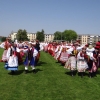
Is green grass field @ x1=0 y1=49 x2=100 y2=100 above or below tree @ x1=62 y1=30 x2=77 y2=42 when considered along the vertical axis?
below

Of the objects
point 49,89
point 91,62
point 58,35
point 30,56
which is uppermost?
point 58,35

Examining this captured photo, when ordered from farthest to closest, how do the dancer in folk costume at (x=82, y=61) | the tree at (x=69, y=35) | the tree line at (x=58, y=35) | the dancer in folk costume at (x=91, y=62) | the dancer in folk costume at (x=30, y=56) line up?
the tree at (x=69, y=35) → the tree line at (x=58, y=35) → the dancer in folk costume at (x=30, y=56) → the dancer in folk costume at (x=91, y=62) → the dancer in folk costume at (x=82, y=61)

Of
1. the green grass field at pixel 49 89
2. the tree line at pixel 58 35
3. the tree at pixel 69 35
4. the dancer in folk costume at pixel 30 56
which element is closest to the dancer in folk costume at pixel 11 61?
the dancer in folk costume at pixel 30 56

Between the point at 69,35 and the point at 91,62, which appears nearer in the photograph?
the point at 91,62

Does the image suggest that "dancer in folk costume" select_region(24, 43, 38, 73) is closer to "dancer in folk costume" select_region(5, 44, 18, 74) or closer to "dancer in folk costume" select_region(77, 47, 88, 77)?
"dancer in folk costume" select_region(5, 44, 18, 74)

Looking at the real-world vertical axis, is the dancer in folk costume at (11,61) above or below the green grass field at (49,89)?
above

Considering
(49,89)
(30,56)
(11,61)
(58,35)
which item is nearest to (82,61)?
(30,56)

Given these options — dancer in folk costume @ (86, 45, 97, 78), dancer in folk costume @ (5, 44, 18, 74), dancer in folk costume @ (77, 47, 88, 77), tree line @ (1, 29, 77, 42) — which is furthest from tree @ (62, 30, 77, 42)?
dancer in folk costume @ (77, 47, 88, 77)

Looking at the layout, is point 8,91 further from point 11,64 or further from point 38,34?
point 38,34

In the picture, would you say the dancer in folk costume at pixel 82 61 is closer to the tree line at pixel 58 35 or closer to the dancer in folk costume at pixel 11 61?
the dancer in folk costume at pixel 11 61

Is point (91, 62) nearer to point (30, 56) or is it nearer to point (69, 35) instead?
point (30, 56)

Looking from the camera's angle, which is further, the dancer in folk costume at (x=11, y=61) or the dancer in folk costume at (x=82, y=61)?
the dancer in folk costume at (x=11, y=61)

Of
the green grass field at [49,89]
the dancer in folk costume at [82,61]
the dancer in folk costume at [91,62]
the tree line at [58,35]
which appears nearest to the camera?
the green grass field at [49,89]

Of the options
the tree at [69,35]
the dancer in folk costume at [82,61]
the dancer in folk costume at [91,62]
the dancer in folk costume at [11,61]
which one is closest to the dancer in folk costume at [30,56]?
the dancer in folk costume at [11,61]
